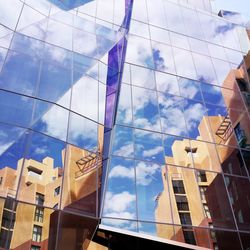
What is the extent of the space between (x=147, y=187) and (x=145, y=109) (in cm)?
507

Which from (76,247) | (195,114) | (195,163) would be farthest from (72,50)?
(76,247)

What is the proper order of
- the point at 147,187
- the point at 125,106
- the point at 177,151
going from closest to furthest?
the point at 147,187 < the point at 177,151 < the point at 125,106

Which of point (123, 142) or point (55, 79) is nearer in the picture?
point (123, 142)

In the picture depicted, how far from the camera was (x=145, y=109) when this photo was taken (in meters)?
18.9

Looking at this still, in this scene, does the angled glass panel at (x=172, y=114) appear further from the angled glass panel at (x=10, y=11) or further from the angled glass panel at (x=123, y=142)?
the angled glass panel at (x=10, y=11)

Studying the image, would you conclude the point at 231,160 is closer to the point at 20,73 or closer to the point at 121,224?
the point at 121,224

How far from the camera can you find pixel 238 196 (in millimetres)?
17125

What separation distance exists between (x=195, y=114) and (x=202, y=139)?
1877 millimetres

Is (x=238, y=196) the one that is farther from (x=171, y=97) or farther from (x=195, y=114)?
(x=171, y=97)

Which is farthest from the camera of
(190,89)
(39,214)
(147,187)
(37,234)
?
(190,89)

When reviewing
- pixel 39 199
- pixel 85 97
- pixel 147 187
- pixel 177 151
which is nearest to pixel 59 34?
pixel 85 97

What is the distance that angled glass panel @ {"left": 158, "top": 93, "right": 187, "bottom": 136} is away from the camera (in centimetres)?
1859

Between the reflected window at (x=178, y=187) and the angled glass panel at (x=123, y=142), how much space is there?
2544 mm

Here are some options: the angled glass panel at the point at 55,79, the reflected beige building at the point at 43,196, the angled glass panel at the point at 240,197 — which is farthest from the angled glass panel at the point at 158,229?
the angled glass panel at the point at 55,79
